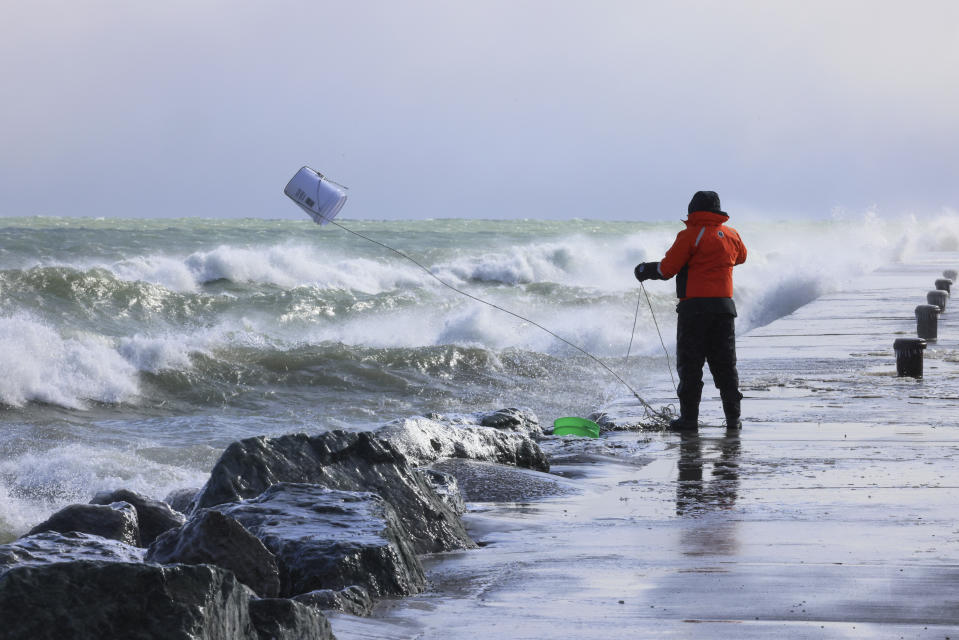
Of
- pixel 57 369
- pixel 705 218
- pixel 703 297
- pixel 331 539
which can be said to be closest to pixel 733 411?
pixel 703 297

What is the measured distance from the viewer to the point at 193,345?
15.2 meters

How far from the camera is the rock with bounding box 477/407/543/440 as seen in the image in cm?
794

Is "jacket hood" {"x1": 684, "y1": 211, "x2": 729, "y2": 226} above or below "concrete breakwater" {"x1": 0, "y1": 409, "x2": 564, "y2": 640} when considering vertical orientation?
above

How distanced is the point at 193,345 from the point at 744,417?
9.00 metres

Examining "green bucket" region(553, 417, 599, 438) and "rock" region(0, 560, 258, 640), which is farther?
"green bucket" region(553, 417, 599, 438)

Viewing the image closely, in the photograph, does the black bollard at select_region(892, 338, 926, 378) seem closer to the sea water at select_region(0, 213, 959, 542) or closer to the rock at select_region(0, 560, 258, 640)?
the sea water at select_region(0, 213, 959, 542)

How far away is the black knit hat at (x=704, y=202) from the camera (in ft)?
24.3

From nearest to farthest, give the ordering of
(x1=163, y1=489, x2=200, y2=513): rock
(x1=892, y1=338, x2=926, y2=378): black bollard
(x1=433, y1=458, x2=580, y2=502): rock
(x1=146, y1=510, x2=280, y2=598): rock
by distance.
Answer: (x1=146, y1=510, x2=280, y2=598): rock < (x1=433, y1=458, x2=580, y2=502): rock < (x1=163, y1=489, x2=200, y2=513): rock < (x1=892, y1=338, x2=926, y2=378): black bollard

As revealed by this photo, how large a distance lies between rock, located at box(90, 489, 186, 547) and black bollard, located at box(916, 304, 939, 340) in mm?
9351

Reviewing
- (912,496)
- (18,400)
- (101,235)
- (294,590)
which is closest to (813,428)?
(912,496)

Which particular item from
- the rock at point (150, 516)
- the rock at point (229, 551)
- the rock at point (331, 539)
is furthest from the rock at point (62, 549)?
the rock at point (150, 516)

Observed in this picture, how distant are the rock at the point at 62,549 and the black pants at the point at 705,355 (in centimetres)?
429

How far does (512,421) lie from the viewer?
26.6ft

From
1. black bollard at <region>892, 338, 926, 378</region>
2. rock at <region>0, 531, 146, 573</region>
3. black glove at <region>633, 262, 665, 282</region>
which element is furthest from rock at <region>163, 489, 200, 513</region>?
black bollard at <region>892, 338, 926, 378</region>
